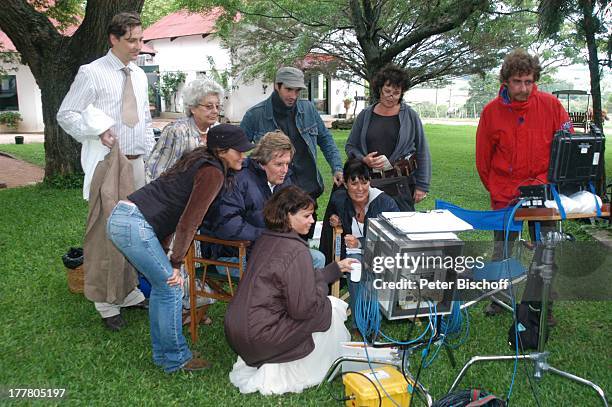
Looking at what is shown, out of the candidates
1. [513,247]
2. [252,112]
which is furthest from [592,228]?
[252,112]

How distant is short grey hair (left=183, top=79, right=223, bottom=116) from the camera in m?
3.60

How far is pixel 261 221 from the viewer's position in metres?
3.54

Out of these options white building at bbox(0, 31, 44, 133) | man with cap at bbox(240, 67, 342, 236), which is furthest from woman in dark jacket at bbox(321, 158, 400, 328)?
white building at bbox(0, 31, 44, 133)

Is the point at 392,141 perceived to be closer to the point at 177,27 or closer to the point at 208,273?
the point at 208,273

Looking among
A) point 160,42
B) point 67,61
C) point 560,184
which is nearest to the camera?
point 560,184

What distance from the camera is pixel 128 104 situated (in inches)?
148

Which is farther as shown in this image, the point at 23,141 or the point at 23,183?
the point at 23,141

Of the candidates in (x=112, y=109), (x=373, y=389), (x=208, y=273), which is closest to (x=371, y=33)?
(x=112, y=109)

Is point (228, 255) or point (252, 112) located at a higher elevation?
point (252, 112)

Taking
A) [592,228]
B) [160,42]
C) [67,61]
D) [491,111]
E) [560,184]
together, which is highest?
[160,42]

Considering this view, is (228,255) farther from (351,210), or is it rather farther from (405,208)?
(405,208)

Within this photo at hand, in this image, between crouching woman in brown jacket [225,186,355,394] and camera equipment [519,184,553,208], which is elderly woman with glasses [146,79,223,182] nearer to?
crouching woman in brown jacket [225,186,355,394]

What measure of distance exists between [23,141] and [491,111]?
649 inches

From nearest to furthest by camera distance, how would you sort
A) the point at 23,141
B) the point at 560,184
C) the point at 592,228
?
the point at 560,184
the point at 592,228
the point at 23,141
